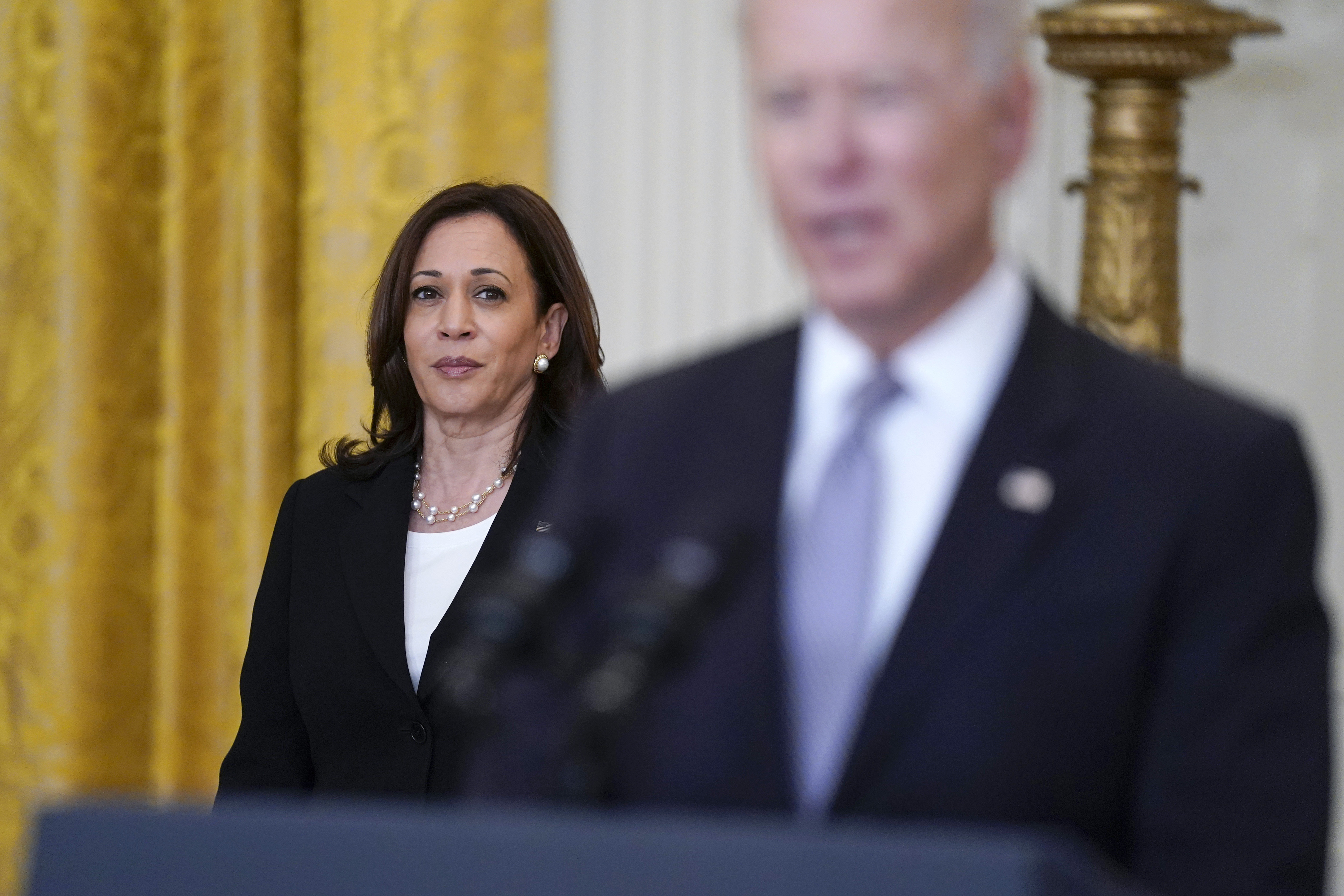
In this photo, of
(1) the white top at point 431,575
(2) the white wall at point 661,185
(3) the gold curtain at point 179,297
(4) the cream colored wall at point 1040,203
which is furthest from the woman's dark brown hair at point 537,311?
(3) the gold curtain at point 179,297

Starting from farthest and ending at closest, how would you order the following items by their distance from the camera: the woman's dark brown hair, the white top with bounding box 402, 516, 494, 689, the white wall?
the white wall < the woman's dark brown hair < the white top with bounding box 402, 516, 494, 689

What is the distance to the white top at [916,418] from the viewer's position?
106 centimetres

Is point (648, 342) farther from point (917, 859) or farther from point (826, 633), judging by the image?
point (917, 859)

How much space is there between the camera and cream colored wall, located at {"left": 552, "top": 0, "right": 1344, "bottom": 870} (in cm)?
290

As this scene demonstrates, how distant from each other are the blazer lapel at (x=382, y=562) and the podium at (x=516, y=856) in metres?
1.38

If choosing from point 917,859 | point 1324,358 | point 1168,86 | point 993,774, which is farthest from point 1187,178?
point 917,859

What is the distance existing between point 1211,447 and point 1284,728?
19 cm

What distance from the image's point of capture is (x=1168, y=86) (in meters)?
2.39

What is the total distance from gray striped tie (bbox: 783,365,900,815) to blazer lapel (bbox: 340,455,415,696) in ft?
4.31

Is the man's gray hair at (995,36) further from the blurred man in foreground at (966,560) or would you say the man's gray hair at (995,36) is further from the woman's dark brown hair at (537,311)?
the woman's dark brown hair at (537,311)

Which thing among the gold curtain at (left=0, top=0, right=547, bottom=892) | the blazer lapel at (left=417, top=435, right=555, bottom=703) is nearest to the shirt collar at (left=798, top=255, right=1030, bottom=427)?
the blazer lapel at (left=417, top=435, right=555, bottom=703)

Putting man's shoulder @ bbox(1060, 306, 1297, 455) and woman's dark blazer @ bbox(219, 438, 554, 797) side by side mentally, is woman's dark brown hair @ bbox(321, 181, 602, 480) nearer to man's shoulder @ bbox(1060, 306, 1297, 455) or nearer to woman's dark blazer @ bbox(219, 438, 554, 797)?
woman's dark blazer @ bbox(219, 438, 554, 797)

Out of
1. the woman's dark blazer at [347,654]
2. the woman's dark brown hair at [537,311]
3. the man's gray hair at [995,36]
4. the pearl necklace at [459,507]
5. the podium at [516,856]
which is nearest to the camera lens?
the podium at [516,856]

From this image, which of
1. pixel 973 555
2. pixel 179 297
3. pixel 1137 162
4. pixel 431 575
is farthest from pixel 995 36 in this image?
pixel 179 297
